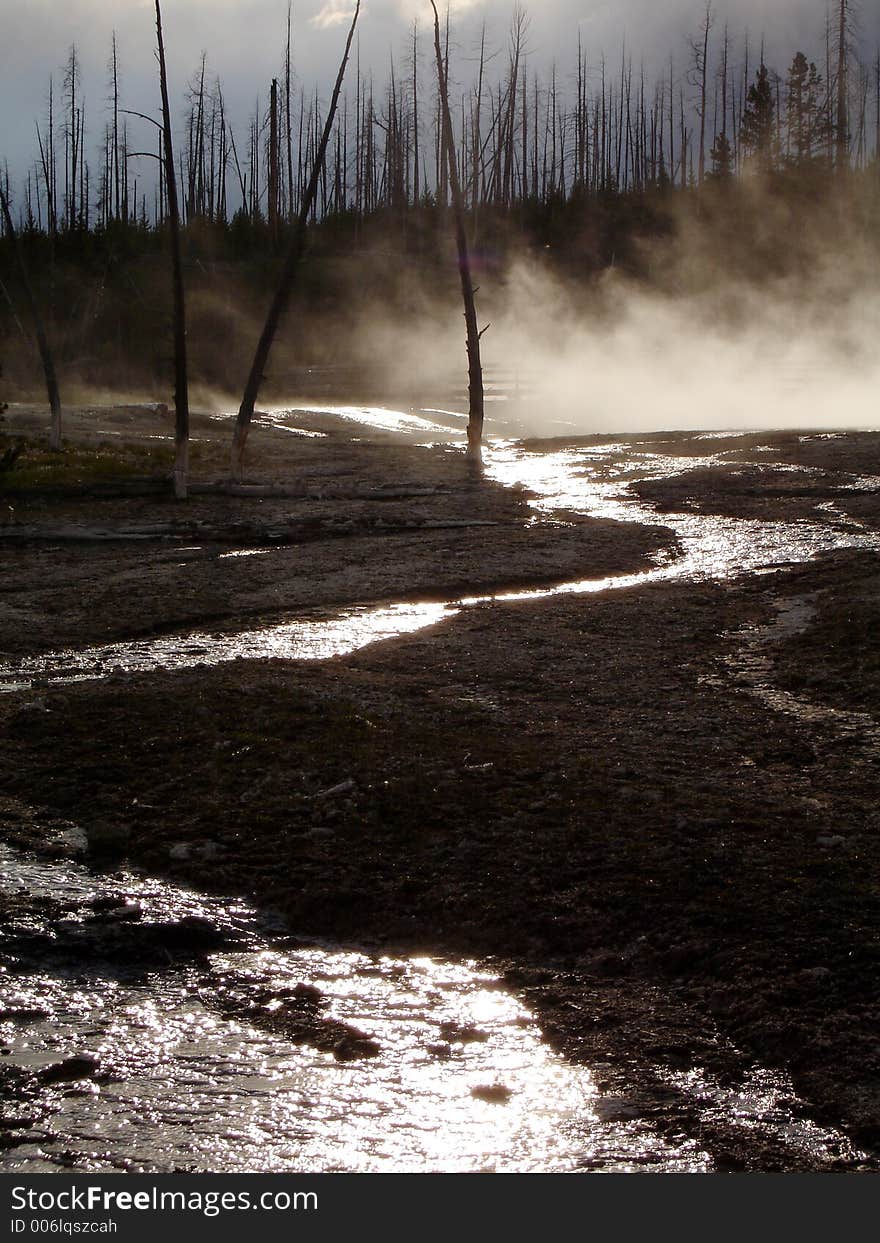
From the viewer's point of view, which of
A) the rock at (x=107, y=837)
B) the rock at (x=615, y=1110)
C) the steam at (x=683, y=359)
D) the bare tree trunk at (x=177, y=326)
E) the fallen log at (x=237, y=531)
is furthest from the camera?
the steam at (x=683, y=359)

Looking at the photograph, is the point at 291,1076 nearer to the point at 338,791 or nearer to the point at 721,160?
the point at 338,791

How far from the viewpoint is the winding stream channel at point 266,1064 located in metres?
2.67

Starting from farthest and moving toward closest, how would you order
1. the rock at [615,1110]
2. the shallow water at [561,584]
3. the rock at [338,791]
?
the shallow water at [561,584] → the rock at [338,791] → the rock at [615,1110]

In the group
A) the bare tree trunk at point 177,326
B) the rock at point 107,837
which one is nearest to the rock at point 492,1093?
the rock at point 107,837

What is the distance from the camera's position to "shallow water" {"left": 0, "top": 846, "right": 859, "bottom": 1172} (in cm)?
266

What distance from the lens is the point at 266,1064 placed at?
3051 millimetres

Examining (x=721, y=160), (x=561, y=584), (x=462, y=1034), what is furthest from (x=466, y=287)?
(x=721, y=160)

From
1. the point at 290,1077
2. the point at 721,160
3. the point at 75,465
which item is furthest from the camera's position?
the point at 721,160

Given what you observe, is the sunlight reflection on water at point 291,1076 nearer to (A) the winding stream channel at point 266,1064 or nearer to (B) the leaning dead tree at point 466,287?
(A) the winding stream channel at point 266,1064

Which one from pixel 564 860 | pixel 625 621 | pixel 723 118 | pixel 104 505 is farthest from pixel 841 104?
pixel 564 860

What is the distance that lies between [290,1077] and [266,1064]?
9 centimetres

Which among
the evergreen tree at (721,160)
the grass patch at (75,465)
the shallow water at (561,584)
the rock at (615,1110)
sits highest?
the evergreen tree at (721,160)

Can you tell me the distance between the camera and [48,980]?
3.46 m

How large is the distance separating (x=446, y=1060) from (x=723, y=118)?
67.0 metres
